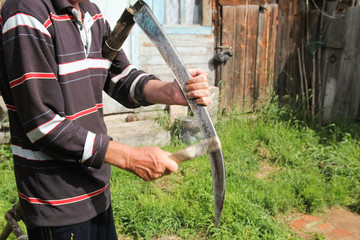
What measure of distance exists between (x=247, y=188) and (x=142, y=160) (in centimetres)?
248

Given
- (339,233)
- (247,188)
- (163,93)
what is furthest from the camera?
(247,188)

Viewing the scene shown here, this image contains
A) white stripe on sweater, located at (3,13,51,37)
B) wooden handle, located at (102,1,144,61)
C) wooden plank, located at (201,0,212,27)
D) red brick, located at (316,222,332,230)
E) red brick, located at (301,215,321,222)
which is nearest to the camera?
white stripe on sweater, located at (3,13,51,37)

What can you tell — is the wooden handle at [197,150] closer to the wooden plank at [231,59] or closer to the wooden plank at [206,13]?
the wooden plank at [231,59]

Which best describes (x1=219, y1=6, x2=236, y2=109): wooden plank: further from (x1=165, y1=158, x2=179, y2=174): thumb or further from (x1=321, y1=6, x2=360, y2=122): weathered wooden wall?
(x1=165, y1=158, x2=179, y2=174): thumb

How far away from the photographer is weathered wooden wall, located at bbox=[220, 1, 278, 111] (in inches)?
241

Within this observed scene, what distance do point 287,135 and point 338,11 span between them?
3.85 meters

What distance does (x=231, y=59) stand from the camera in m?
6.29

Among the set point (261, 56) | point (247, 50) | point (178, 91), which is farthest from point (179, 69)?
point (261, 56)

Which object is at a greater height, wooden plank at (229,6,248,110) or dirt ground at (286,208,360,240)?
wooden plank at (229,6,248,110)

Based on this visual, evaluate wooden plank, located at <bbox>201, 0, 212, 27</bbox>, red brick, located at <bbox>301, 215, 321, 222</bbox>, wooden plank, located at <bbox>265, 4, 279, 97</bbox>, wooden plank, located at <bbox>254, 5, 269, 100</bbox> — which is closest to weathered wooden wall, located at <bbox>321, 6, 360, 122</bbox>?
wooden plank, located at <bbox>265, 4, 279, 97</bbox>

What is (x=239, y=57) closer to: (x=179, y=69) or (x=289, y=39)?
(x=289, y=39)

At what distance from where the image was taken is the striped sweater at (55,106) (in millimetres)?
1228

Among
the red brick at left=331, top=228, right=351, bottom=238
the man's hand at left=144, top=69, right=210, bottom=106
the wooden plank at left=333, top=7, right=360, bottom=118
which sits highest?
the man's hand at left=144, top=69, right=210, bottom=106

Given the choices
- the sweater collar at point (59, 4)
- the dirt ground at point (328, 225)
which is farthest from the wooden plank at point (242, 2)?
the sweater collar at point (59, 4)
